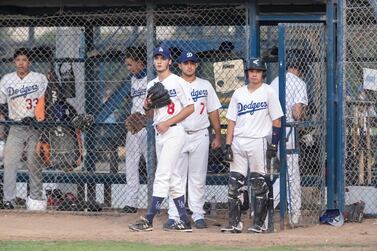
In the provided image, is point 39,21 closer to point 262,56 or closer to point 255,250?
point 262,56

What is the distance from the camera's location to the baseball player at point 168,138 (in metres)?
10.8

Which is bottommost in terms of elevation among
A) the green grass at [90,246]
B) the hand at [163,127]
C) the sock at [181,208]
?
the green grass at [90,246]

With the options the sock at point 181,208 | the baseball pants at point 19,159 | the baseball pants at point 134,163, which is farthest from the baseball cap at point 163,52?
the baseball pants at point 19,159

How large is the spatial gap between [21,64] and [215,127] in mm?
2833

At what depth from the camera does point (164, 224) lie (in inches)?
443

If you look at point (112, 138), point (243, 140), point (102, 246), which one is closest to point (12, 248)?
point (102, 246)

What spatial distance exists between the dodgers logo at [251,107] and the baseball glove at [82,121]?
2329mm

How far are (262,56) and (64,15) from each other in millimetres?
2585

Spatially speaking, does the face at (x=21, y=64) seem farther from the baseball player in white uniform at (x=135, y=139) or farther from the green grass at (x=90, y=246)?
the green grass at (x=90, y=246)

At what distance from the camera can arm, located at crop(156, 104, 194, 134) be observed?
35.3 ft

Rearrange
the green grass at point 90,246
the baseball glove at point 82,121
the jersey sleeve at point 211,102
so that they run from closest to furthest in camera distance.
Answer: the green grass at point 90,246 → the jersey sleeve at point 211,102 → the baseball glove at point 82,121

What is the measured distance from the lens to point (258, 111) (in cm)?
1084

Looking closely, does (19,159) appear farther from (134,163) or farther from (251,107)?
(251,107)

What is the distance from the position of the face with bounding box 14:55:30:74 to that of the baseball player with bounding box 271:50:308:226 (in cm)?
323
